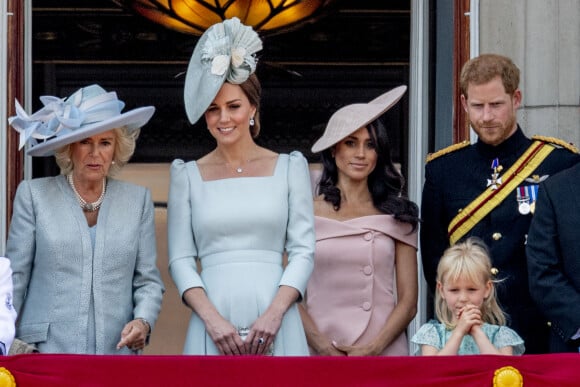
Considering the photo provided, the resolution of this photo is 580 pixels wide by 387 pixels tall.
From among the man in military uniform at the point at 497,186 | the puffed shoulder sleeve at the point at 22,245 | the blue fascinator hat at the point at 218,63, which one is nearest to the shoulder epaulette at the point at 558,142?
the man in military uniform at the point at 497,186

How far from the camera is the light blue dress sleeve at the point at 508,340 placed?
5.96 m

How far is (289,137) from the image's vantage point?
32.7 ft

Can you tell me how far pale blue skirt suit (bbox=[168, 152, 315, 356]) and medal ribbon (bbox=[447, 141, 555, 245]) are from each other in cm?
61

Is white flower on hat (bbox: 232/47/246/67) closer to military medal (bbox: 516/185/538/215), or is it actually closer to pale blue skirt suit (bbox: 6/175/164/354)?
pale blue skirt suit (bbox: 6/175/164/354)

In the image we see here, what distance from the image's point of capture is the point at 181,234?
244 inches

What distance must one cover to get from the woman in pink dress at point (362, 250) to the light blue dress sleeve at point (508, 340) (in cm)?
56

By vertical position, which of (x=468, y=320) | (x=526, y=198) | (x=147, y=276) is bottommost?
(x=468, y=320)

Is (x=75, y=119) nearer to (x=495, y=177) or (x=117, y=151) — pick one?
(x=117, y=151)

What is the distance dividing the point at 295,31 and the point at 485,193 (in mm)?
3703

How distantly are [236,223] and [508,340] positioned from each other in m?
1.03

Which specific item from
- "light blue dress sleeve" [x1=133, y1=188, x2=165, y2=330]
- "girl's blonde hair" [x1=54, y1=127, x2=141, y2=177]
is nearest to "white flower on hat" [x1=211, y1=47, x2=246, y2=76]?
"girl's blonde hair" [x1=54, y1=127, x2=141, y2=177]

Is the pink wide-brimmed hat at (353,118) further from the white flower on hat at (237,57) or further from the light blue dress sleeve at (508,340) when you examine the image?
the light blue dress sleeve at (508,340)

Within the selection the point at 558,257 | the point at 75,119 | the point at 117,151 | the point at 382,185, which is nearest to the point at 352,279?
the point at 382,185

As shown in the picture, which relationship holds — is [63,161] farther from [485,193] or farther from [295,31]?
[295,31]
